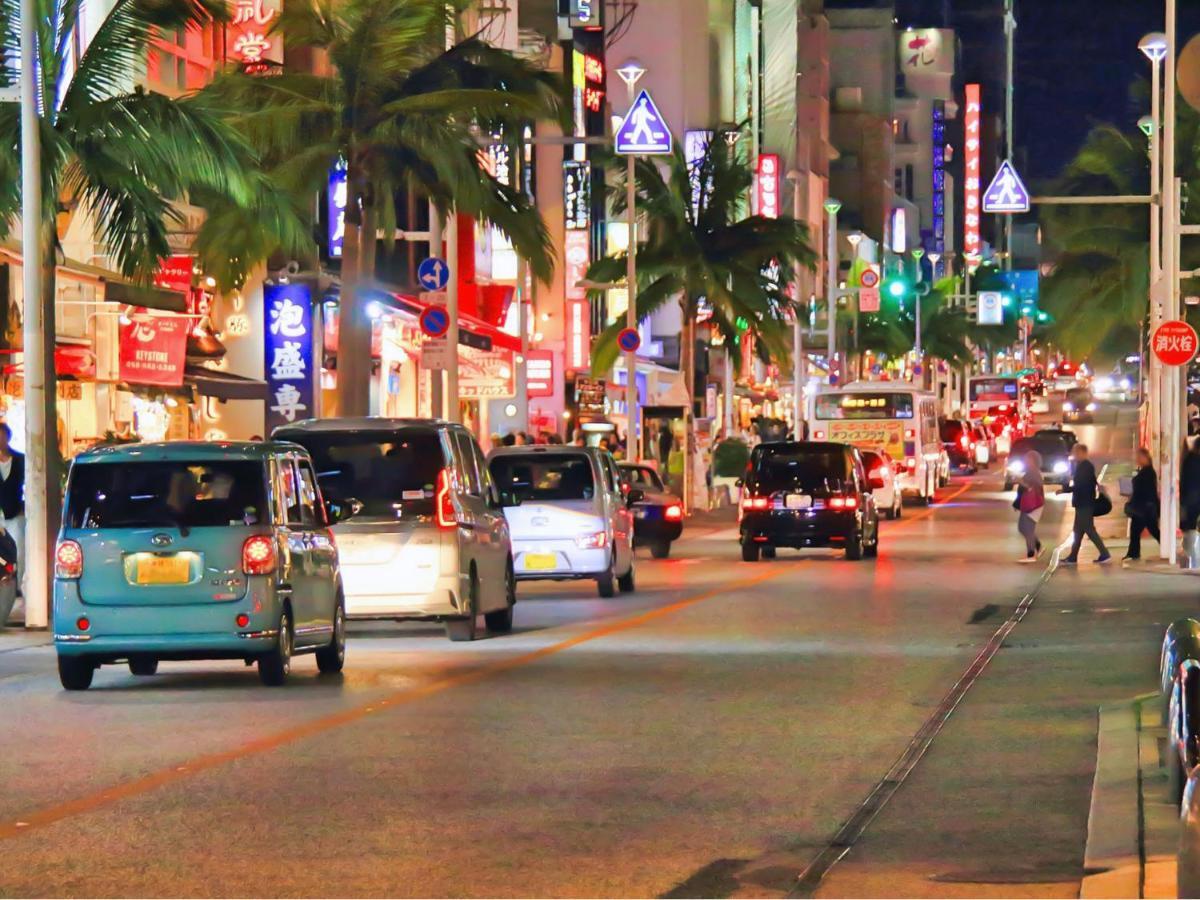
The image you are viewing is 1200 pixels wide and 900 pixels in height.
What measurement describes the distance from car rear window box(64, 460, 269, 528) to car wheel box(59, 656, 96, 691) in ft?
3.06

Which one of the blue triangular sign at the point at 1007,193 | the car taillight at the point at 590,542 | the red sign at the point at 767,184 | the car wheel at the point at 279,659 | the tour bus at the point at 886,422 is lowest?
the car wheel at the point at 279,659

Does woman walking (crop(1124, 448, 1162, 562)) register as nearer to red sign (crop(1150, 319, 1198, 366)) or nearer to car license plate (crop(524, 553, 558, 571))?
red sign (crop(1150, 319, 1198, 366))

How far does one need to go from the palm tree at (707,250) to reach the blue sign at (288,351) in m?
17.1

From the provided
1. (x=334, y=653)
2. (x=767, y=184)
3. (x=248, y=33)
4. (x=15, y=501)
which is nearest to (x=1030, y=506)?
(x=248, y=33)

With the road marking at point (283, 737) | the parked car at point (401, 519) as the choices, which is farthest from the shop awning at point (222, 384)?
the parked car at point (401, 519)

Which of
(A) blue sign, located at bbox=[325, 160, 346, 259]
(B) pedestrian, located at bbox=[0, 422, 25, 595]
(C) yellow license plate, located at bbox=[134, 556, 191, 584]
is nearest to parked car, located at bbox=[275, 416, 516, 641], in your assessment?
(C) yellow license plate, located at bbox=[134, 556, 191, 584]

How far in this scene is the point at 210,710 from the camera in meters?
15.6

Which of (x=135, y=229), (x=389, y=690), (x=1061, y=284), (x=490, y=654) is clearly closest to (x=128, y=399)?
(x=135, y=229)

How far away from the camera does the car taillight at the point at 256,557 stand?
665 inches

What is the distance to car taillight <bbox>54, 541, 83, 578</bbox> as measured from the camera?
55.6 ft

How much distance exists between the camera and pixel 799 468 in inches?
1436

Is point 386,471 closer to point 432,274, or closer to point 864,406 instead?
point 432,274

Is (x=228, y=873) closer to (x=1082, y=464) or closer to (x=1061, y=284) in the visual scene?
(x=1082, y=464)

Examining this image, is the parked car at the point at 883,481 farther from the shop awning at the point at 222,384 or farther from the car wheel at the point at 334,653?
the car wheel at the point at 334,653
